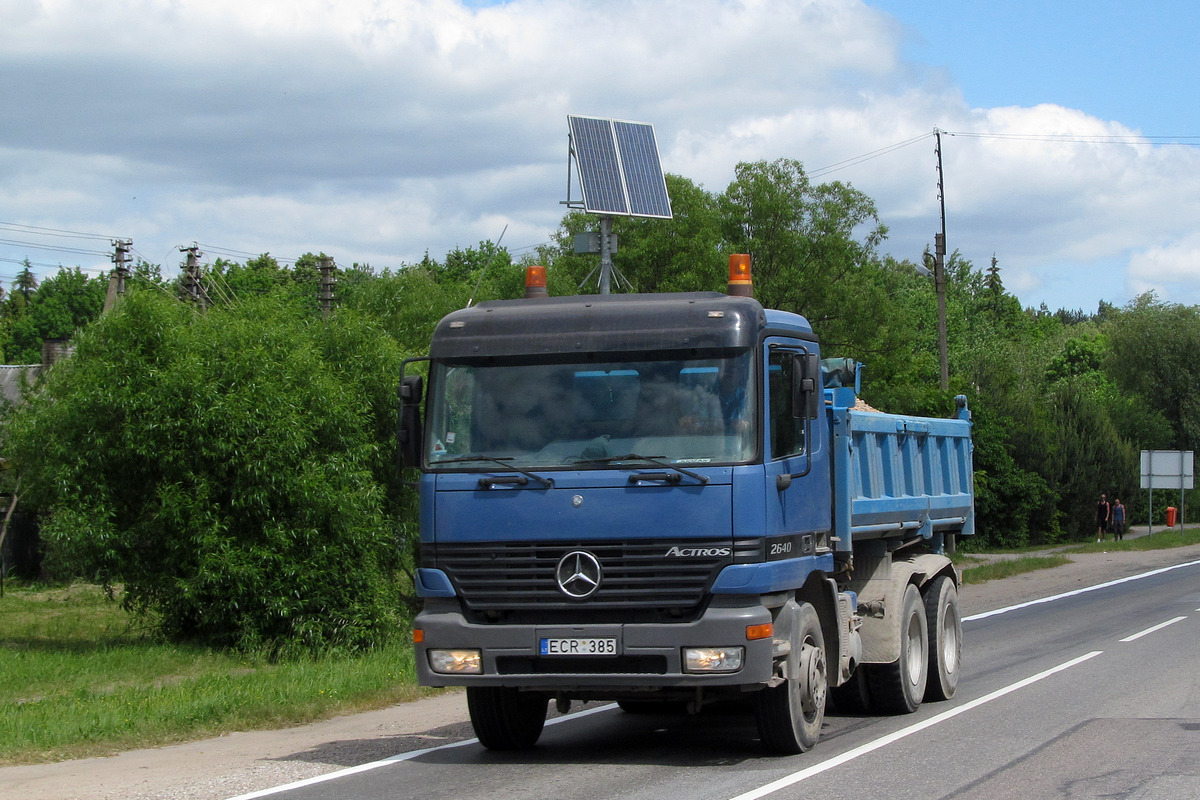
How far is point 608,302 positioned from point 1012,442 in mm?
41350

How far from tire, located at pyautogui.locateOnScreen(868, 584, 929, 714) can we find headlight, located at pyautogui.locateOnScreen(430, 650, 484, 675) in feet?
12.9

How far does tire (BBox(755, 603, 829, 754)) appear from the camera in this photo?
350 inches

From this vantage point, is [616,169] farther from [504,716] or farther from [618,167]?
[504,716]

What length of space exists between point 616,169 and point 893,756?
690 inches

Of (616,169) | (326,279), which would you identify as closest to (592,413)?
(616,169)

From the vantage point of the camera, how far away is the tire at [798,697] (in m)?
8.88

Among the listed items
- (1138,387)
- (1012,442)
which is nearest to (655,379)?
(1012,442)

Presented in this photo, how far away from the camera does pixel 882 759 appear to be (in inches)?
355

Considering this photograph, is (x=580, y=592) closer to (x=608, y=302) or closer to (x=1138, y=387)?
(x=608, y=302)

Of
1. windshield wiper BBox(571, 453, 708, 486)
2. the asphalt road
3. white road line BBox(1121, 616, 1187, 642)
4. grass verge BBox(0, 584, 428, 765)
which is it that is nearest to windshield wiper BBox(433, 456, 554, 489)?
windshield wiper BBox(571, 453, 708, 486)

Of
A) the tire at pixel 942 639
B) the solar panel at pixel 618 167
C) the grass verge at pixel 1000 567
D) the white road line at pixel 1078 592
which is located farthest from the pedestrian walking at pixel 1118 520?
the tire at pixel 942 639

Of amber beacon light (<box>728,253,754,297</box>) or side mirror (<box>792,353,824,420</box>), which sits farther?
amber beacon light (<box>728,253,754,297</box>)

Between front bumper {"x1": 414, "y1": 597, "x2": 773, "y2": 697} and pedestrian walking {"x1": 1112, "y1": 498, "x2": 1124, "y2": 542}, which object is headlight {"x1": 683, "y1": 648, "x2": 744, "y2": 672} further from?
pedestrian walking {"x1": 1112, "y1": 498, "x2": 1124, "y2": 542}

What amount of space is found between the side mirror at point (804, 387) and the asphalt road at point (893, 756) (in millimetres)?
2235
